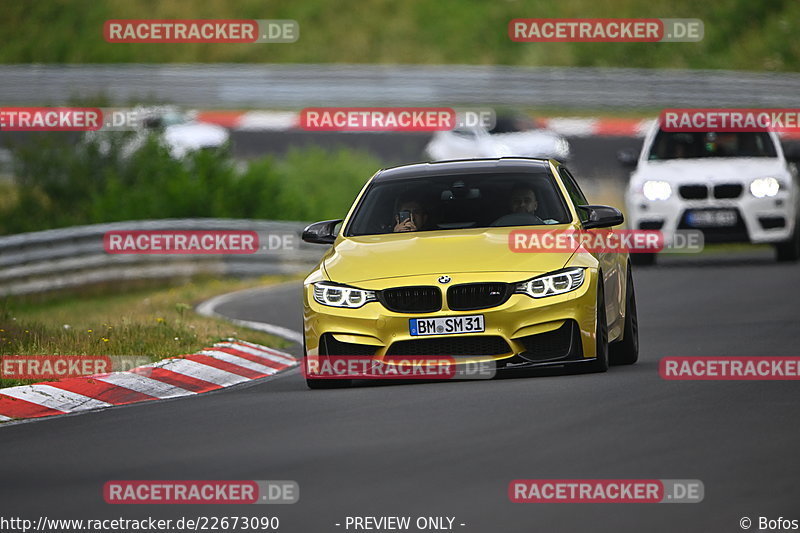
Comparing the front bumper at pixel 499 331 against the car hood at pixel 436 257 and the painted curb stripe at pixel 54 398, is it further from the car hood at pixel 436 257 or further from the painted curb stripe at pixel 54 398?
the painted curb stripe at pixel 54 398

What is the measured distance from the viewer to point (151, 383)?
1266 centimetres

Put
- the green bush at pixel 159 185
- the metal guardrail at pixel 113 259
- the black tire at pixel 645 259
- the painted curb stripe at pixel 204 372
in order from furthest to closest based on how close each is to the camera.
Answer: the green bush at pixel 159 185 → the metal guardrail at pixel 113 259 → the black tire at pixel 645 259 → the painted curb stripe at pixel 204 372

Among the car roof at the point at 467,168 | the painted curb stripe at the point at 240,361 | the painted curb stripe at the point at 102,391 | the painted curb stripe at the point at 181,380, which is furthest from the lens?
the painted curb stripe at the point at 240,361

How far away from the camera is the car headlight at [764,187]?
862 inches

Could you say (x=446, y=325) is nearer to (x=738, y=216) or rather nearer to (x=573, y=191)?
(x=573, y=191)

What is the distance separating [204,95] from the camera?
4312 cm

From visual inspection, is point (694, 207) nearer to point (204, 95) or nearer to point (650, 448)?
point (650, 448)

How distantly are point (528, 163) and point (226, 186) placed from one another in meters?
16.7

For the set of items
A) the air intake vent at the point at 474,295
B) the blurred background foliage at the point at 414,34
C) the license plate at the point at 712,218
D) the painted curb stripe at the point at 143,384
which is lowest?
the painted curb stripe at the point at 143,384

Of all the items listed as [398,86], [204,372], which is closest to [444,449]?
[204,372]

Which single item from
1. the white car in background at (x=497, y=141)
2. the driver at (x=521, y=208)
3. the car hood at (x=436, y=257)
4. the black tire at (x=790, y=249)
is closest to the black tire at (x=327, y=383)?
the car hood at (x=436, y=257)

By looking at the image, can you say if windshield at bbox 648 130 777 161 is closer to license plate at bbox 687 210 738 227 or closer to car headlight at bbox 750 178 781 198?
car headlight at bbox 750 178 781 198

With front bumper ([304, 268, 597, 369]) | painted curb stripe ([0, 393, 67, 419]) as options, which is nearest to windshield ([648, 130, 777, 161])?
front bumper ([304, 268, 597, 369])

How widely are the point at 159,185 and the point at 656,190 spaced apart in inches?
420
